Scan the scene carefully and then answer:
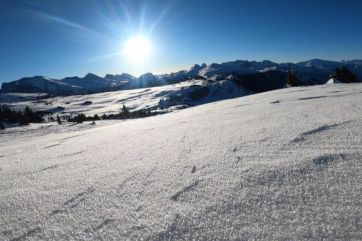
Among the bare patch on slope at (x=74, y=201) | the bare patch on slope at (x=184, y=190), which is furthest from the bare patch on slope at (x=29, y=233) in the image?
the bare patch on slope at (x=184, y=190)

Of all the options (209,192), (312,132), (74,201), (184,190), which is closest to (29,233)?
(74,201)

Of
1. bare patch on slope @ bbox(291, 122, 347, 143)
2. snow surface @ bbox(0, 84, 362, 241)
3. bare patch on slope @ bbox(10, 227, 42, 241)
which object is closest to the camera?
snow surface @ bbox(0, 84, 362, 241)

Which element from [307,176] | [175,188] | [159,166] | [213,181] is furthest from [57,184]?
[307,176]

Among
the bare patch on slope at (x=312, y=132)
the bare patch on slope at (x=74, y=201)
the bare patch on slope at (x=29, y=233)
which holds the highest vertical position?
the bare patch on slope at (x=312, y=132)

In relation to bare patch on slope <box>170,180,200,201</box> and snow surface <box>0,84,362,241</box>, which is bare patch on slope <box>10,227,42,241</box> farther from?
bare patch on slope <box>170,180,200,201</box>

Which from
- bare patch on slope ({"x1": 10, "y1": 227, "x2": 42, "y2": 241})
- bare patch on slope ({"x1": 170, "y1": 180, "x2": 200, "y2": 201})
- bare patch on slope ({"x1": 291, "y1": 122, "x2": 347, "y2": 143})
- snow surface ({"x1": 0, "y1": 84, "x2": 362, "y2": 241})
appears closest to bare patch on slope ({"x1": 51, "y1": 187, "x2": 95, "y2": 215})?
snow surface ({"x1": 0, "y1": 84, "x2": 362, "y2": 241})

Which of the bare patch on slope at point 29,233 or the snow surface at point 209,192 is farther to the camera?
the bare patch on slope at point 29,233

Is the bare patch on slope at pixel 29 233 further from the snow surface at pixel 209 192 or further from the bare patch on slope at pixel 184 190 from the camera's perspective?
the bare patch on slope at pixel 184 190

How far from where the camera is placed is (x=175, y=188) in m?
2.01

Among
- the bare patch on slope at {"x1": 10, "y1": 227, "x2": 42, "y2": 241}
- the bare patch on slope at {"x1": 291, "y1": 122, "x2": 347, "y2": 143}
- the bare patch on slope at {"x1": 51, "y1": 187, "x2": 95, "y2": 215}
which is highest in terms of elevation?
the bare patch on slope at {"x1": 291, "y1": 122, "x2": 347, "y2": 143}

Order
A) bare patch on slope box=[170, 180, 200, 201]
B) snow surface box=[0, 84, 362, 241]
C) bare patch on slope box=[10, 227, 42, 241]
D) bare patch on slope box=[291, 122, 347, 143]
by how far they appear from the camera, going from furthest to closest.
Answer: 1. bare patch on slope box=[291, 122, 347, 143]
2. bare patch on slope box=[170, 180, 200, 201]
3. bare patch on slope box=[10, 227, 42, 241]
4. snow surface box=[0, 84, 362, 241]

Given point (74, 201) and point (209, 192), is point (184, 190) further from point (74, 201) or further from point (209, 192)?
point (74, 201)

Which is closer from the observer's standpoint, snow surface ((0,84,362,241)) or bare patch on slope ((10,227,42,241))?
snow surface ((0,84,362,241))

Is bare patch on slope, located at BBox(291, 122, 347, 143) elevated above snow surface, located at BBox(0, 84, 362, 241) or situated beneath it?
elevated above
